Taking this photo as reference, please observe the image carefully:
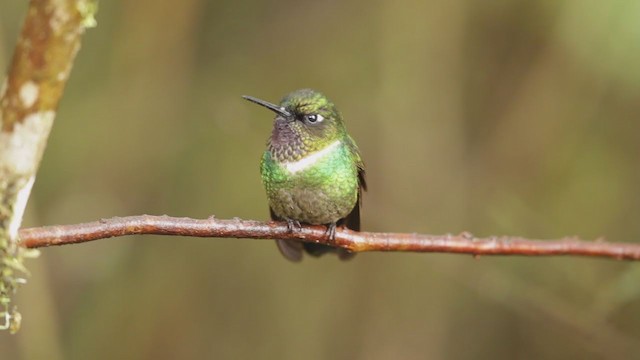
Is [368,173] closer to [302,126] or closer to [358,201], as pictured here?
[358,201]

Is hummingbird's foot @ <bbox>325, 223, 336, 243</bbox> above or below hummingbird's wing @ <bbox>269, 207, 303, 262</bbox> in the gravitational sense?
above

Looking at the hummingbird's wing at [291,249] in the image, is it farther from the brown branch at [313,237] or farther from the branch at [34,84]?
the branch at [34,84]

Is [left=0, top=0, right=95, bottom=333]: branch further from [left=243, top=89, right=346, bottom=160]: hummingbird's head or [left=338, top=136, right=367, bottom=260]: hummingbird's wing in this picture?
[left=338, top=136, right=367, bottom=260]: hummingbird's wing

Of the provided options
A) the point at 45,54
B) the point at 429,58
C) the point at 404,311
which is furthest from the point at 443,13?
the point at 45,54

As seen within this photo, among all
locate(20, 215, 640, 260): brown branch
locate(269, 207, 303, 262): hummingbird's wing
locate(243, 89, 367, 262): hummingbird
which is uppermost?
locate(243, 89, 367, 262): hummingbird

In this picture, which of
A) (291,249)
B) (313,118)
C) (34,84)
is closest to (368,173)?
(291,249)

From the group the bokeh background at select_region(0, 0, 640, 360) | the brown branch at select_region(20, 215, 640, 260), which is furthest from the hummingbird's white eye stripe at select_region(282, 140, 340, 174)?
Answer: the bokeh background at select_region(0, 0, 640, 360)

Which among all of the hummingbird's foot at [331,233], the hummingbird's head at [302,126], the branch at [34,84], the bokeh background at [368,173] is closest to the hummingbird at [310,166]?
the hummingbird's head at [302,126]

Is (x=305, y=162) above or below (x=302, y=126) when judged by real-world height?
below
